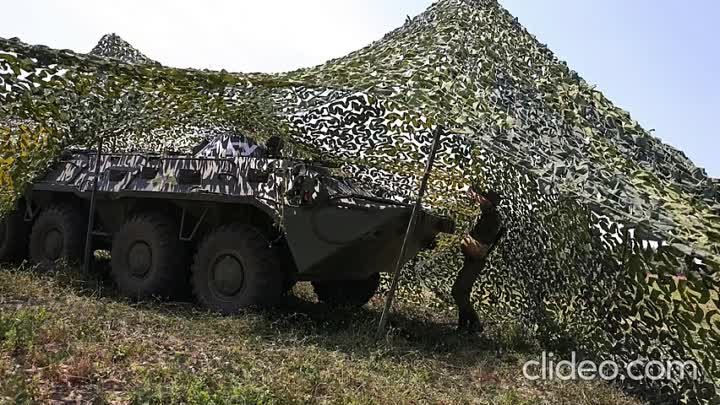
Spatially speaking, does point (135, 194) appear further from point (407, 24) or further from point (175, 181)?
point (407, 24)

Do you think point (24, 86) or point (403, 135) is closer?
point (24, 86)

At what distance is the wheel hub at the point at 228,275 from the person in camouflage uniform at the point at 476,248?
1935 millimetres

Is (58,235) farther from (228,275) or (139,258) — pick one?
(228,275)

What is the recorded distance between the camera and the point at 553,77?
5449 mm

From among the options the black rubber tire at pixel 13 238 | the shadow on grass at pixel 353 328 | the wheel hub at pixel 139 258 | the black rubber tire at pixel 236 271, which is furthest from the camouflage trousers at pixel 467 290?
the black rubber tire at pixel 13 238

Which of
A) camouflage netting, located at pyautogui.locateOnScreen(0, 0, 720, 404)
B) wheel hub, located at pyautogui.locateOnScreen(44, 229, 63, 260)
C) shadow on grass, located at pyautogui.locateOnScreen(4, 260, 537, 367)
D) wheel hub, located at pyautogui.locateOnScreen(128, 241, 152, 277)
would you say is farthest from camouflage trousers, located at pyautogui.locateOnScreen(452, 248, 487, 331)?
wheel hub, located at pyautogui.locateOnScreen(44, 229, 63, 260)

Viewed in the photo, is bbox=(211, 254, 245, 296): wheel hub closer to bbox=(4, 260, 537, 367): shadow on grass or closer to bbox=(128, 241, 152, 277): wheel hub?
bbox=(4, 260, 537, 367): shadow on grass

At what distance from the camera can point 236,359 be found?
4.27 metres

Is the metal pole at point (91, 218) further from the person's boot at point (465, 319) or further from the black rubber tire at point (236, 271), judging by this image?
the person's boot at point (465, 319)

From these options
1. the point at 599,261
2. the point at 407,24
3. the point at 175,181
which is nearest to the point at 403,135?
the point at 407,24

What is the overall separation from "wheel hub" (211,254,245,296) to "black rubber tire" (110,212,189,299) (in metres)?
0.67

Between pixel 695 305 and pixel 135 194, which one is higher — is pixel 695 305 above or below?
below

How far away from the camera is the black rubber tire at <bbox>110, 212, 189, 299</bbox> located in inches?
259

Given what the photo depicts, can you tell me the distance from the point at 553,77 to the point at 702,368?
247 cm
